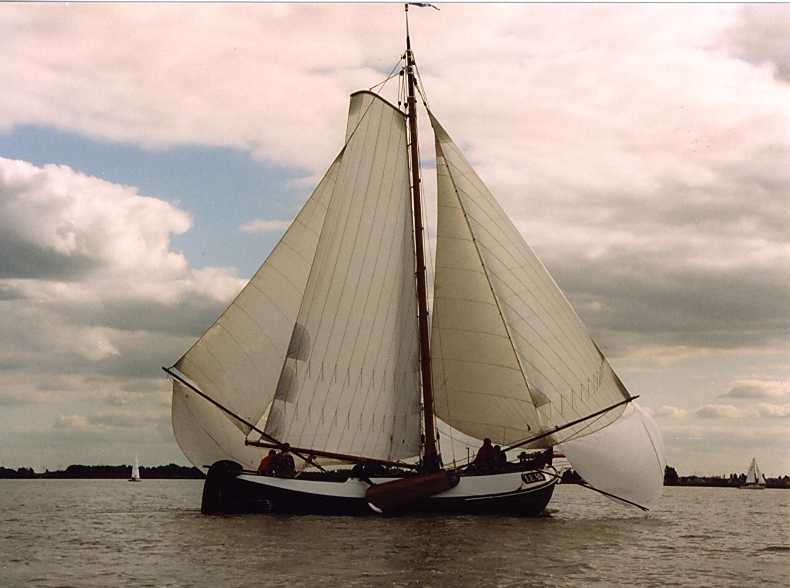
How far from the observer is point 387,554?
103ft

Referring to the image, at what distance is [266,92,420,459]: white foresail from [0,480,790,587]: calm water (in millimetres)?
3471

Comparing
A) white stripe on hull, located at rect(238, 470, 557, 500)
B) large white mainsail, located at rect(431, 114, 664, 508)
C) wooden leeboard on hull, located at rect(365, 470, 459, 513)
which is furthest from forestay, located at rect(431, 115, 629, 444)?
wooden leeboard on hull, located at rect(365, 470, 459, 513)

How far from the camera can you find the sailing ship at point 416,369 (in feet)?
135

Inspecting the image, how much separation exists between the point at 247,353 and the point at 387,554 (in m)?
16.5

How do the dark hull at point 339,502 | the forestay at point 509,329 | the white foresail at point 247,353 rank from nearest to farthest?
the dark hull at point 339,502
the forestay at point 509,329
the white foresail at point 247,353

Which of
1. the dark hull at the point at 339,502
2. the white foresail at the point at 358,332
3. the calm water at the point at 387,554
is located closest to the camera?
the calm water at the point at 387,554

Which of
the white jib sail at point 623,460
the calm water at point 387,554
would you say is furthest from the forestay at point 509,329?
the calm water at point 387,554

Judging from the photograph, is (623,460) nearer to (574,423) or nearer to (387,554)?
(574,423)

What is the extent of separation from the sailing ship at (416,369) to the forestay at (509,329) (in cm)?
5

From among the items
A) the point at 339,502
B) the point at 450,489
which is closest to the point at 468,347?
the point at 450,489

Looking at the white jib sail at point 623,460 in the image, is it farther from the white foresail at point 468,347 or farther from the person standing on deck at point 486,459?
the person standing on deck at point 486,459

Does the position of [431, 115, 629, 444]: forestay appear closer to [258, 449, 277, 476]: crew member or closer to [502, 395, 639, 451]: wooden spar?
[502, 395, 639, 451]: wooden spar

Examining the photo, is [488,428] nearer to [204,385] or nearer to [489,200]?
[489,200]

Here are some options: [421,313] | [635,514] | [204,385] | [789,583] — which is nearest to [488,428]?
[421,313]
